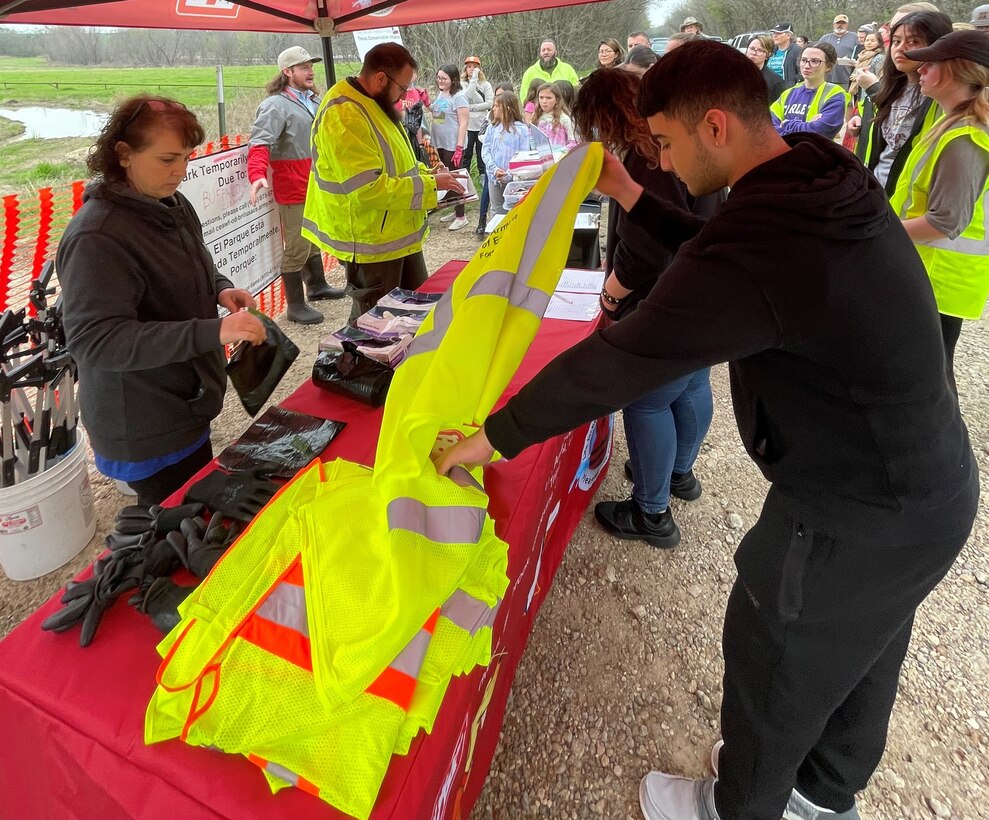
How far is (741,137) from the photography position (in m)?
0.98

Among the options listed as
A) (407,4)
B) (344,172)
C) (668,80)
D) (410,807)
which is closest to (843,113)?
(407,4)

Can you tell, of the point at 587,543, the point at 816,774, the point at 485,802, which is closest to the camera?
the point at 816,774

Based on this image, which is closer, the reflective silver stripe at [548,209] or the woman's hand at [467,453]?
the woman's hand at [467,453]

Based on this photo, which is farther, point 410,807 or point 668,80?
point 668,80

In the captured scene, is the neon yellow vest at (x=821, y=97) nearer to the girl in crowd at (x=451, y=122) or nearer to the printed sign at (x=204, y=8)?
the girl in crowd at (x=451, y=122)

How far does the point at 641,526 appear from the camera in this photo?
2.49 m

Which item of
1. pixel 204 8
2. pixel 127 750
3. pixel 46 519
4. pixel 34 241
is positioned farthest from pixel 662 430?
pixel 34 241

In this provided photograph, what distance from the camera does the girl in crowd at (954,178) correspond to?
2197 millimetres

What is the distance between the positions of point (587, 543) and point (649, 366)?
1731 mm

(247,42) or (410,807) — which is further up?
(247,42)

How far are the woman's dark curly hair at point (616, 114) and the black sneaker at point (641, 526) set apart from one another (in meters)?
1.39

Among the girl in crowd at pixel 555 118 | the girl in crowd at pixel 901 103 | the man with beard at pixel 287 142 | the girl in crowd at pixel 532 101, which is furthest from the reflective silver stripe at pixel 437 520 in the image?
the girl in crowd at pixel 532 101

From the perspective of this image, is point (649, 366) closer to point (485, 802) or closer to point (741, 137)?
point (741, 137)

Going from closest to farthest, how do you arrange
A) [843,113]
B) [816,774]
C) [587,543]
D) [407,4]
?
[816,774], [587,543], [407,4], [843,113]
